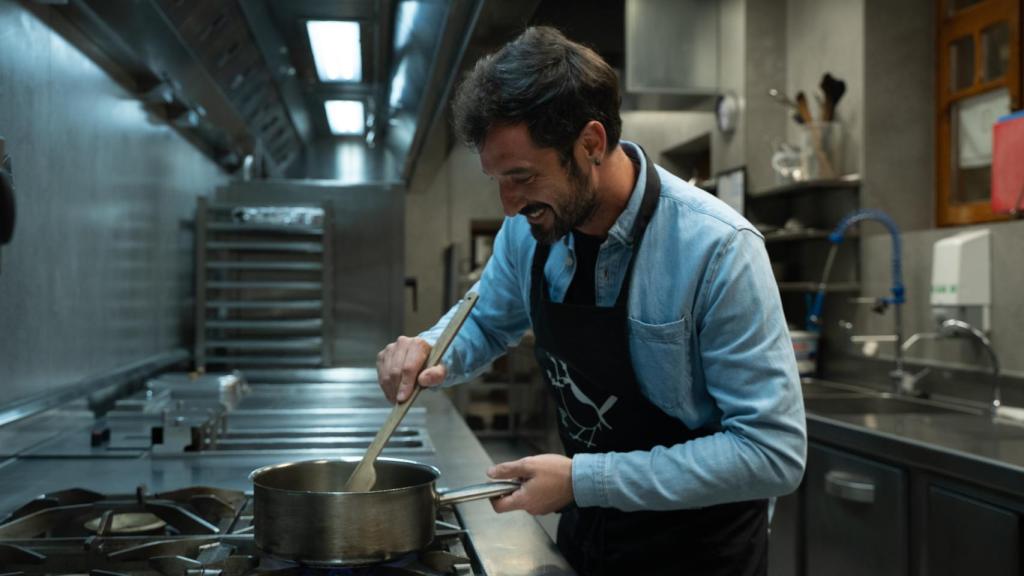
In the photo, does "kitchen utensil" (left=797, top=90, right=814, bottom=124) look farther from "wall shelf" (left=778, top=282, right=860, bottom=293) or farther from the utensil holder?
"wall shelf" (left=778, top=282, right=860, bottom=293)

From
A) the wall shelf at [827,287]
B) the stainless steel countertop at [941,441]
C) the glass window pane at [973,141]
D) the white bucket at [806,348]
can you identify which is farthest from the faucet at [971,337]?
the glass window pane at [973,141]

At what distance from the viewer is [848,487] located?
2.64 m

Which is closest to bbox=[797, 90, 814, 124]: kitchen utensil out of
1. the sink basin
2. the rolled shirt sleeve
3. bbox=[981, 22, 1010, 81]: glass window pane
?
bbox=[981, 22, 1010, 81]: glass window pane

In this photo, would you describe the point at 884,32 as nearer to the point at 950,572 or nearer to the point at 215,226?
the point at 950,572

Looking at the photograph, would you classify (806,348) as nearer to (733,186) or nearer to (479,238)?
(733,186)

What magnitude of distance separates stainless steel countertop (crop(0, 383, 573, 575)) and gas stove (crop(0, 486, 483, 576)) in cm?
4

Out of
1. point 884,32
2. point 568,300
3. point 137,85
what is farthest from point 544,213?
point 884,32

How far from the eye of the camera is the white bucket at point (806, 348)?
13.3ft

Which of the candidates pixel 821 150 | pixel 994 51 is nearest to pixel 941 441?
pixel 821 150

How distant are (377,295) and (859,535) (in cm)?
270

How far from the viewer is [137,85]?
2838 mm

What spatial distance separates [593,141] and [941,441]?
1.58 meters

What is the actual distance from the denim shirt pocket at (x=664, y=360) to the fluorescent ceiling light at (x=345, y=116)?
2.71 meters

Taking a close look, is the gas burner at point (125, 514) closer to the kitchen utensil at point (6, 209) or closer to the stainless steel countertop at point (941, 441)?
the kitchen utensil at point (6, 209)
